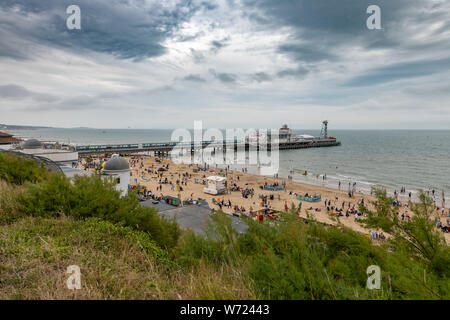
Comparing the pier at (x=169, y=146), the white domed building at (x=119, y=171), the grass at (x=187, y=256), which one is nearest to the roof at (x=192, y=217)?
the grass at (x=187, y=256)

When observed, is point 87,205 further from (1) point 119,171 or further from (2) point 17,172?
(1) point 119,171

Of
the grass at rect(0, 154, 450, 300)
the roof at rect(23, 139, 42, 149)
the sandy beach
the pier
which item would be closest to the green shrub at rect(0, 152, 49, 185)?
the grass at rect(0, 154, 450, 300)

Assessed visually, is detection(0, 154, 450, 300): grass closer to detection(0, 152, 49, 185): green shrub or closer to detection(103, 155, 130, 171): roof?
detection(0, 152, 49, 185): green shrub

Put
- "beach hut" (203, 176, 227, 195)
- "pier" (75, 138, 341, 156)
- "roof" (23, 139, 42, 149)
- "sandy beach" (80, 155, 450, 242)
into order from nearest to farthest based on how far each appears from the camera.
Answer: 1. "sandy beach" (80, 155, 450, 242)
2. "roof" (23, 139, 42, 149)
3. "beach hut" (203, 176, 227, 195)
4. "pier" (75, 138, 341, 156)

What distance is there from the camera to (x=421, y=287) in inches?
136

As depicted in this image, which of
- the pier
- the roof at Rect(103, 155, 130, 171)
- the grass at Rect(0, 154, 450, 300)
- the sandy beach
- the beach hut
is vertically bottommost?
the sandy beach

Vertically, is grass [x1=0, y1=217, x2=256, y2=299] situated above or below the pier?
below

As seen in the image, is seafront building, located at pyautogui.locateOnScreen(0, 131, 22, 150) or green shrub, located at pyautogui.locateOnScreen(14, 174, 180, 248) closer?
green shrub, located at pyautogui.locateOnScreen(14, 174, 180, 248)

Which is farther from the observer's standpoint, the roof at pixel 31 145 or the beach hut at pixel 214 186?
the beach hut at pixel 214 186

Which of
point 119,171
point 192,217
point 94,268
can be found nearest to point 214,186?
point 119,171

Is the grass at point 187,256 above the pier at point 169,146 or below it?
below

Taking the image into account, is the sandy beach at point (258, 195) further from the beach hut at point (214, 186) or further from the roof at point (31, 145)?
the roof at point (31, 145)

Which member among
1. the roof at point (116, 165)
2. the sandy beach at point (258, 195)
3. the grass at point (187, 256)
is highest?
the roof at point (116, 165)
